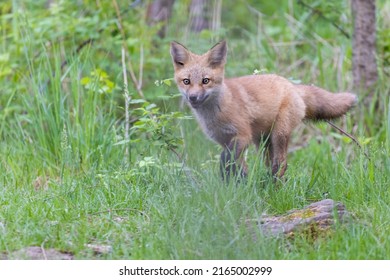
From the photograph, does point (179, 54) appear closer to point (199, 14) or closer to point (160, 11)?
point (160, 11)

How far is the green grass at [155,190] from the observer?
4.28 m

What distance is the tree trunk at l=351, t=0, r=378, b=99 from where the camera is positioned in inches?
300

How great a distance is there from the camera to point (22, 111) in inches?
336

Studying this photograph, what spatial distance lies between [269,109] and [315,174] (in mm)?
743

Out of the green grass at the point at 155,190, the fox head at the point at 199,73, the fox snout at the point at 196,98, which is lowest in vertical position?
the green grass at the point at 155,190

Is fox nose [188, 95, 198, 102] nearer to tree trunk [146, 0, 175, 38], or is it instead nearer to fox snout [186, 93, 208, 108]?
fox snout [186, 93, 208, 108]

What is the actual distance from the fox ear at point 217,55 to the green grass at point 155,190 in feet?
2.18

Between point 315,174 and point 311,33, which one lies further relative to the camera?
point 311,33

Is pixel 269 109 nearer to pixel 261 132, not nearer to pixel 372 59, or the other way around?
pixel 261 132

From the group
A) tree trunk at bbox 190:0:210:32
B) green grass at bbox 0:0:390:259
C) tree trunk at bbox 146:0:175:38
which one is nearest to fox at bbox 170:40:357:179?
green grass at bbox 0:0:390:259

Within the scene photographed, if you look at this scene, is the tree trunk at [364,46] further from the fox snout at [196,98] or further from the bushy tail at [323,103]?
the fox snout at [196,98]

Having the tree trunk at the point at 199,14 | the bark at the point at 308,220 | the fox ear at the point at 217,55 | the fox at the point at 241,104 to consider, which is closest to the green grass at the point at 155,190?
the bark at the point at 308,220
